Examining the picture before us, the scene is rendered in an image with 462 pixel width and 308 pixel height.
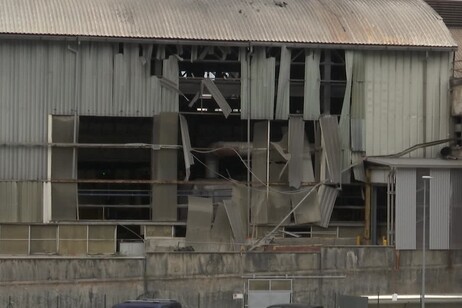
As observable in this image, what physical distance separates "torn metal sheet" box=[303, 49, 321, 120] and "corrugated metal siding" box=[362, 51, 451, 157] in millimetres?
2493

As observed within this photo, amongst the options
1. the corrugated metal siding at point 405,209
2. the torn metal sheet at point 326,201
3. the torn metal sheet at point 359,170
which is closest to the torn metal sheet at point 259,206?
the torn metal sheet at point 326,201

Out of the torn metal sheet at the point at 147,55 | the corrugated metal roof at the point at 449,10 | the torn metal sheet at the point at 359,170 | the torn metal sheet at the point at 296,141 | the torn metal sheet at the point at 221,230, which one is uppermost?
the corrugated metal roof at the point at 449,10

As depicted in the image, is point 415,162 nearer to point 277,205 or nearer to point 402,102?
point 402,102

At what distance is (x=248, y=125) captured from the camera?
49125 millimetres

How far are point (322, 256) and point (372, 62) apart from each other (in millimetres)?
11334

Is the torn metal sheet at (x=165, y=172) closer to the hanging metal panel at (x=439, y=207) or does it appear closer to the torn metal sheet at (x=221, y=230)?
the torn metal sheet at (x=221, y=230)

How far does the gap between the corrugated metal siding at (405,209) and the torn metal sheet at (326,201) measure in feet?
13.6

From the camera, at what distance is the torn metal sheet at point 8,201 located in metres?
47.3

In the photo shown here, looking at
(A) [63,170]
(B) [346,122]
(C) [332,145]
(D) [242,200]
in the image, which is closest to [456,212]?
(C) [332,145]

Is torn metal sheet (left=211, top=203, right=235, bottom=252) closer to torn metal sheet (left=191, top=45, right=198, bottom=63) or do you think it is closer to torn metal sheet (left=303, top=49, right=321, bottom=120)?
torn metal sheet (left=303, top=49, right=321, bottom=120)

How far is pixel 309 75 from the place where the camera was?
5009 centimetres

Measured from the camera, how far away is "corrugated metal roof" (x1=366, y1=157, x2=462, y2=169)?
47.2m

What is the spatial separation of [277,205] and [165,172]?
6.01 meters

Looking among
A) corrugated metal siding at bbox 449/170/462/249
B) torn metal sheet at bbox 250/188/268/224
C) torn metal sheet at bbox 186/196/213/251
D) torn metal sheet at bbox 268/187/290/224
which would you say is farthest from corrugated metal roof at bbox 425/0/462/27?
torn metal sheet at bbox 186/196/213/251
